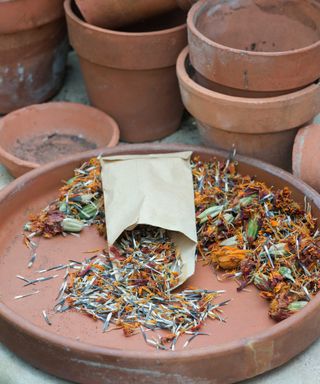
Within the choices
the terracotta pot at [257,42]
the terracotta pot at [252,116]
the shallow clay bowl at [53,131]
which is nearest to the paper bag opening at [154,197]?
the terracotta pot at [252,116]

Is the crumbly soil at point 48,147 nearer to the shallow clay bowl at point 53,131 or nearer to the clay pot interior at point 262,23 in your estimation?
the shallow clay bowl at point 53,131

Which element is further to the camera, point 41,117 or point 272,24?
point 41,117

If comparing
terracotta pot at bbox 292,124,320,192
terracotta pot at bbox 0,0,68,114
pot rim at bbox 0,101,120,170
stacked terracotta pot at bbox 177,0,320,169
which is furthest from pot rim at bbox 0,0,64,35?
terracotta pot at bbox 292,124,320,192

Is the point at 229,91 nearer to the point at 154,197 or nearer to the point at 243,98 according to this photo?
the point at 243,98

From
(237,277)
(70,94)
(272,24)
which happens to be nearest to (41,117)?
(70,94)

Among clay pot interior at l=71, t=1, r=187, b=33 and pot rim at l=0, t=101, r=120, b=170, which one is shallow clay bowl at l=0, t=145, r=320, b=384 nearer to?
pot rim at l=0, t=101, r=120, b=170

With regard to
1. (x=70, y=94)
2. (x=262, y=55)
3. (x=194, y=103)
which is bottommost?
(x=70, y=94)

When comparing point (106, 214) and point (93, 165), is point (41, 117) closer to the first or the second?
point (93, 165)
